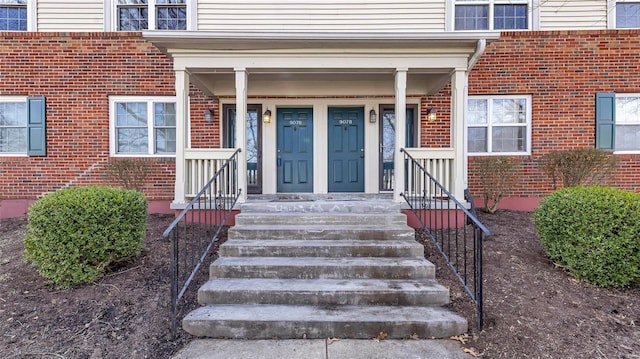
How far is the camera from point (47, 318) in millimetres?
3152

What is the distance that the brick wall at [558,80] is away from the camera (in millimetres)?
6758

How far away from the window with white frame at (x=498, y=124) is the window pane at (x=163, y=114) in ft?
20.7

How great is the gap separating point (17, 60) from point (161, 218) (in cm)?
457

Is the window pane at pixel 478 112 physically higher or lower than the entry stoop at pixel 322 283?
higher

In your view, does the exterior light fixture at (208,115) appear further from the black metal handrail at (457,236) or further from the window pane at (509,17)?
the window pane at (509,17)

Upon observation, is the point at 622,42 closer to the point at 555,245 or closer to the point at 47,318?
the point at 555,245

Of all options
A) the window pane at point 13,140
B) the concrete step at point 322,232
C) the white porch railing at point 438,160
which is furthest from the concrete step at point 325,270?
the window pane at point 13,140

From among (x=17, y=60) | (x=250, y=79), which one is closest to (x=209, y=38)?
(x=250, y=79)

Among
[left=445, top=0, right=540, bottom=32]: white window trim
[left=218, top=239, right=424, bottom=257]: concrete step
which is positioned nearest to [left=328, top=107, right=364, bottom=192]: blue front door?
[left=445, top=0, right=540, bottom=32]: white window trim

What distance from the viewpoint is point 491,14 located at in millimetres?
7117

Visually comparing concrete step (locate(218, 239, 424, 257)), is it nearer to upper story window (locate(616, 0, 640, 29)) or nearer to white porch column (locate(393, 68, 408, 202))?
white porch column (locate(393, 68, 408, 202))

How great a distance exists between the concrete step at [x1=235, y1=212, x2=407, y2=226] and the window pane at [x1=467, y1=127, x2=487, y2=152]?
11.0 feet

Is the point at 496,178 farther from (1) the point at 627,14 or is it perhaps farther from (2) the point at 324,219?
(1) the point at 627,14

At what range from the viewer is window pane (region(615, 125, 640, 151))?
6.84 m
